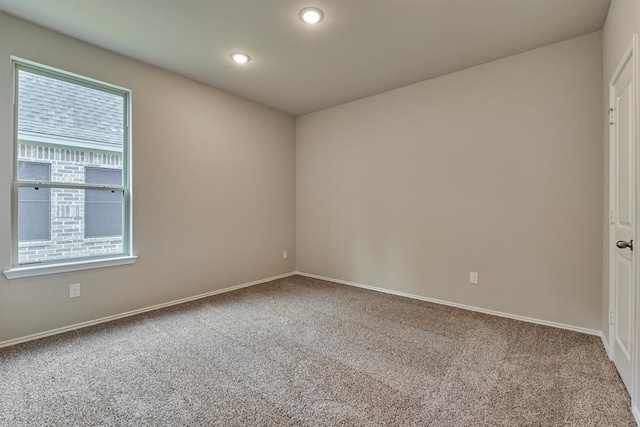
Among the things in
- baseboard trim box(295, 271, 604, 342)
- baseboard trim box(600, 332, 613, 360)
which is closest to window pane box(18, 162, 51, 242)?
baseboard trim box(295, 271, 604, 342)

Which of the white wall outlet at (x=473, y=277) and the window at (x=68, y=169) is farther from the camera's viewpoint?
the white wall outlet at (x=473, y=277)

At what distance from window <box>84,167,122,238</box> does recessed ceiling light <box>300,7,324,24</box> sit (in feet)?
7.80

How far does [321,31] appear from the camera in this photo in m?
2.54

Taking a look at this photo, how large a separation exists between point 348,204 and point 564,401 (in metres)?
3.02

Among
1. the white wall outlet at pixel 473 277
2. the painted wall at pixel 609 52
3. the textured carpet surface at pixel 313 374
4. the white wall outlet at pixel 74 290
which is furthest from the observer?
the white wall outlet at pixel 473 277

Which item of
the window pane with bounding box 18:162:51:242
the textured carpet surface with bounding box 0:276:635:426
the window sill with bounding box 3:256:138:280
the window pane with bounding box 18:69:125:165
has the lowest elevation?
the textured carpet surface with bounding box 0:276:635:426

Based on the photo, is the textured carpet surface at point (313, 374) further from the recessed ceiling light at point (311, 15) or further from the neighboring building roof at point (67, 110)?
the recessed ceiling light at point (311, 15)

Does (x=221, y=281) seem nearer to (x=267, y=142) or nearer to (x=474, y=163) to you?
(x=267, y=142)

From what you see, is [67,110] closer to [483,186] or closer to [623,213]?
[483,186]

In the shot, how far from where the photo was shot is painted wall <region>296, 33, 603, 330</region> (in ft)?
8.54

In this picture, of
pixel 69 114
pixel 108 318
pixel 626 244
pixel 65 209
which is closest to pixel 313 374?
pixel 626 244

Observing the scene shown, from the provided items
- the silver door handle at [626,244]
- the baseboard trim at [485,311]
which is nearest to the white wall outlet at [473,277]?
the baseboard trim at [485,311]

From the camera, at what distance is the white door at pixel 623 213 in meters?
1.70

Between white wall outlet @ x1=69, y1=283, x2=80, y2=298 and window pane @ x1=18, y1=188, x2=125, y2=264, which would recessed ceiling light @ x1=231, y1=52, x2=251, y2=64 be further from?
white wall outlet @ x1=69, y1=283, x2=80, y2=298
